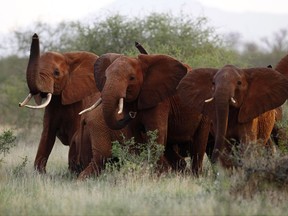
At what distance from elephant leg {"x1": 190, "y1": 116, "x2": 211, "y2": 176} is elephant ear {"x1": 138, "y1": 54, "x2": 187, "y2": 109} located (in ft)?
Answer: 2.83

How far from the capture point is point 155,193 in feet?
34.3

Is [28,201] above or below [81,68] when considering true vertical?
below

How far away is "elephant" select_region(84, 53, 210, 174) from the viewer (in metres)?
11.9

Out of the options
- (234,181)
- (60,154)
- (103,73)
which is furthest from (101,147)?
(60,154)

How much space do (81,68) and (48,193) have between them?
382 centimetres

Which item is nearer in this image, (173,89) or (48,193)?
(48,193)

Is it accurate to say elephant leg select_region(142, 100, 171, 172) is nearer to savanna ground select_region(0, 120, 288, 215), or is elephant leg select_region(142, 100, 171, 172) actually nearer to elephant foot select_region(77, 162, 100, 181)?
savanna ground select_region(0, 120, 288, 215)

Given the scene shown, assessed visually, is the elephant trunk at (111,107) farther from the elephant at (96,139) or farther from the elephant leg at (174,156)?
the elephant leg at (174,156)

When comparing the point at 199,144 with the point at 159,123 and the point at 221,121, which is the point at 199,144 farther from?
the point at 221,121

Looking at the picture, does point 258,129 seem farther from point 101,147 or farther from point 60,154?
point 60,154

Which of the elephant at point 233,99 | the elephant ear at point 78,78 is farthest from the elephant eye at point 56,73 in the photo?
the elephant at point 233,99

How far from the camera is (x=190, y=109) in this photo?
13.2m

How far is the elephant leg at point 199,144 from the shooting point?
13.3 m

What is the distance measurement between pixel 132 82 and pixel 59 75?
178 centimetres
